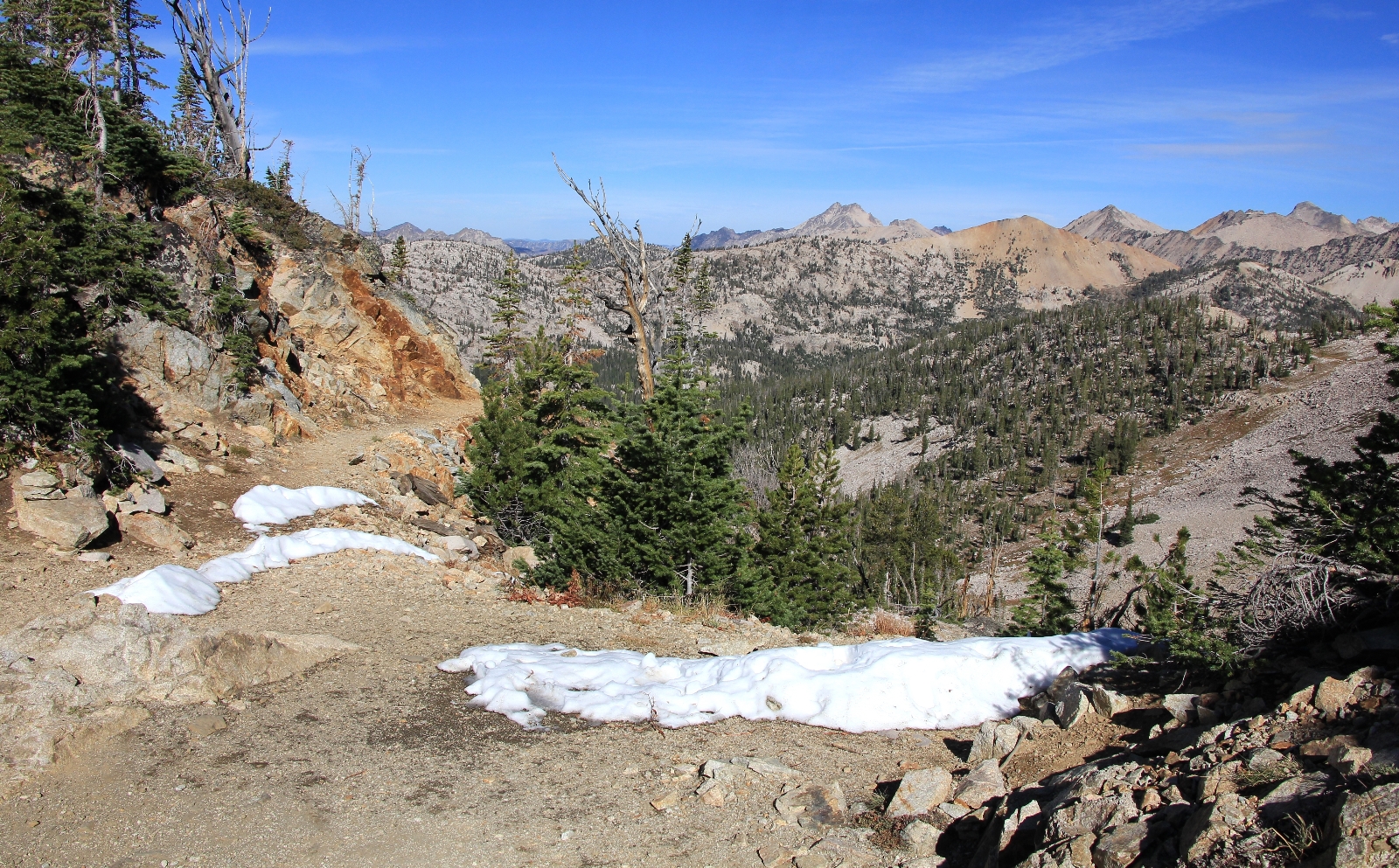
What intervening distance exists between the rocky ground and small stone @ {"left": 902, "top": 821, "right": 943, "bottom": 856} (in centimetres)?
1

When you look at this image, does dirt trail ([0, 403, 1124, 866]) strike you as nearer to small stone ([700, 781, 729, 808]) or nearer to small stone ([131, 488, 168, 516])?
small stone ([700, 781, 729, 808])

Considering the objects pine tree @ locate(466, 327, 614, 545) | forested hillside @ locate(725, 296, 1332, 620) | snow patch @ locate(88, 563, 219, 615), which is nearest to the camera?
snow patch @ locate(88, 563, 219, 615)

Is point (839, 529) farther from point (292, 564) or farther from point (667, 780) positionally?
point (667, 780)

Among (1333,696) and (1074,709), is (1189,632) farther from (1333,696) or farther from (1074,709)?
(1333,696)

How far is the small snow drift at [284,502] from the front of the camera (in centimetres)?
1318

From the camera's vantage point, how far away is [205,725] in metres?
6.12

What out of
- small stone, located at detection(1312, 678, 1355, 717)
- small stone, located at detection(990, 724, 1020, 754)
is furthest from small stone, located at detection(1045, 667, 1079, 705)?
small stone, located at detection(1312, 678, 1355, 717)

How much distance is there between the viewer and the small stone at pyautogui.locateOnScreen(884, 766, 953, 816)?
16.6 ft

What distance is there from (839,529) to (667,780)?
721 inches

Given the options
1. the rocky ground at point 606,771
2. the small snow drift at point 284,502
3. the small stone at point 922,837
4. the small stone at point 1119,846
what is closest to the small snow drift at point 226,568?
the rocky ground at point 606,771

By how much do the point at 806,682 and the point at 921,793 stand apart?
7.48ft

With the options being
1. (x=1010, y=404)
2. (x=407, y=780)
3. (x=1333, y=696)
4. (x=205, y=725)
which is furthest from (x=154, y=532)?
(x=1010, y=404)

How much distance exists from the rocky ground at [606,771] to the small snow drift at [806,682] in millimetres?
236

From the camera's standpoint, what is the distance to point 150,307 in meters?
16.3
